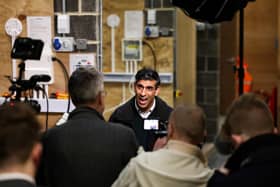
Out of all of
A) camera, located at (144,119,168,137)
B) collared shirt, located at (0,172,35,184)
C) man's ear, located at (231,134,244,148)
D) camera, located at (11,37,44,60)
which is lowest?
camera, located at (144,119,168,137)

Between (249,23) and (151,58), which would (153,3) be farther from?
(249,23)

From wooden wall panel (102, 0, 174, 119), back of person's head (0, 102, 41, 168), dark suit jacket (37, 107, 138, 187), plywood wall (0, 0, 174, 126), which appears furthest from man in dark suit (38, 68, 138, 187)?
wooden wall panel (102, 0, 174, 119)

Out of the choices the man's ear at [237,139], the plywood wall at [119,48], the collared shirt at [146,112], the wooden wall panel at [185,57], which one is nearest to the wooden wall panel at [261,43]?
the wooden wall panel at [185,57]

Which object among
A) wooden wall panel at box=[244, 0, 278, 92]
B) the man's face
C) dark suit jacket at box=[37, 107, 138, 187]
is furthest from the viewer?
wooden wall panel at box=[244, 0, 278, 92]

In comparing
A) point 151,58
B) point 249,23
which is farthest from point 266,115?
point 249,23

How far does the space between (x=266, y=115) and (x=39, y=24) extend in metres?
2.80

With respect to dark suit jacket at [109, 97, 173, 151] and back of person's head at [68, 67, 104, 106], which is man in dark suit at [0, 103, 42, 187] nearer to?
back of person's head at [68, 67, 104, 106]

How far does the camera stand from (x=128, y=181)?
2.18 m

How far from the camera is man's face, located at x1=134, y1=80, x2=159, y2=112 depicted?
12.3 feet

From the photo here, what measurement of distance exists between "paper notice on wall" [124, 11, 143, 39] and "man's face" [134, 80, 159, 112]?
1.25m

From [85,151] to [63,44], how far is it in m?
2.12

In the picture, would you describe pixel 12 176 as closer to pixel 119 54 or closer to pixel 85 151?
pixel 85 151

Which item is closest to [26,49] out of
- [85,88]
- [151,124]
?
[151,124]

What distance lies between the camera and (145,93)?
12.4 feet
